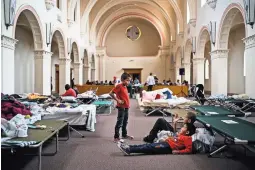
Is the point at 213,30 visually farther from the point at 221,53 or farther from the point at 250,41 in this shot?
the point at 250,41

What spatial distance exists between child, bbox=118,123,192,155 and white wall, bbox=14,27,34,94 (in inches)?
491

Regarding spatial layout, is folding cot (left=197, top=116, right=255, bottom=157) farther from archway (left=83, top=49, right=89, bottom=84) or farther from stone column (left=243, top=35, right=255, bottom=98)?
archway (left=83, top=49, right=89, bottom=84)

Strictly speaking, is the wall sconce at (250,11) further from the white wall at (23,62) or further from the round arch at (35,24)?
the white wall at (23,62)

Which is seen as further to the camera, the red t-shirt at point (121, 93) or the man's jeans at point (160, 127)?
the red t-shirt at point (121, 93)

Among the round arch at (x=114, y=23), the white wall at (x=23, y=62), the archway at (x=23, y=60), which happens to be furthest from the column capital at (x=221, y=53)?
the round arch at (x=114, y=23)

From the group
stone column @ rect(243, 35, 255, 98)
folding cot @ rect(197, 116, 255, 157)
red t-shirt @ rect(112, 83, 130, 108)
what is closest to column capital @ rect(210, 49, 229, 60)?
stone column @ rect(243, 35, 255, 98)

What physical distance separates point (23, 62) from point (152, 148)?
1352 centimetres

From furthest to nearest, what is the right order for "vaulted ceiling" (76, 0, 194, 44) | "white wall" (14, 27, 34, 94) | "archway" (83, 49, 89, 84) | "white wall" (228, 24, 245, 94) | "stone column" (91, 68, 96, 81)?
1. "stone column" (91, 68, 96, 81)
2. "archway" (83, 49, 89, 84)
3. "vaulted ceiling" (76, 0, 194, 44)
4. "white wall" (228, 24, 245, 94)
5. "white wall" (14, 27, 34, 94)

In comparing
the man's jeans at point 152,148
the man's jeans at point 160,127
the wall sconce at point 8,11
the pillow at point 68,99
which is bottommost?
the man's jeans at point 152,148

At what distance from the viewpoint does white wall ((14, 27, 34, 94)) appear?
14.9m

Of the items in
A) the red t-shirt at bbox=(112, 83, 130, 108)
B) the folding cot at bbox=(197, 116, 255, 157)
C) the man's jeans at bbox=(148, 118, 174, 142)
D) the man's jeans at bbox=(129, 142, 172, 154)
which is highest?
the red t-shirt at bbox=(112, 83, 130, 108)

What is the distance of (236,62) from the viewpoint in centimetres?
Answer: 1791

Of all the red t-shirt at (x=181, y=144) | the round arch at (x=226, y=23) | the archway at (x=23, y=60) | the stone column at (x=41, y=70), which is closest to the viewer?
the red t-shirt at (x=181, y=144)

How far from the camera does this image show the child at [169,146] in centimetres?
421
